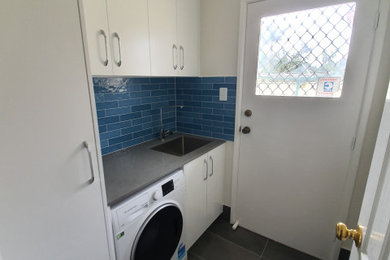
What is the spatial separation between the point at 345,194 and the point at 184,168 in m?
1.21

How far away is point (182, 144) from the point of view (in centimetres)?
215

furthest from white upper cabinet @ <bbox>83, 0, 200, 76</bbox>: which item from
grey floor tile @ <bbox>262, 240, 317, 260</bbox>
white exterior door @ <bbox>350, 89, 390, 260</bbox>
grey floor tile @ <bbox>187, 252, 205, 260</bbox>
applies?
grey floor tile @ <bbox>262, 240, 317, 260</bbox>

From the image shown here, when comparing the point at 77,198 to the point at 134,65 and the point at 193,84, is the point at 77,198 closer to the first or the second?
the point at 134,65

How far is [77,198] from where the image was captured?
0.80 meters

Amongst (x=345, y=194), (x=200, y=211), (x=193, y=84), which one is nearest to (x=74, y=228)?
(x=200, y=211)

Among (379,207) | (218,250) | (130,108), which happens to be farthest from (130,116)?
(379,207)

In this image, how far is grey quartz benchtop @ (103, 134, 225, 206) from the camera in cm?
108

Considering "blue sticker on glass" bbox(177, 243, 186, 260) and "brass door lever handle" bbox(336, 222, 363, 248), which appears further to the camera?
"blue sticker on glass" bbox(177, 243, 186, 260)

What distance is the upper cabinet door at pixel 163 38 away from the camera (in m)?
1.35

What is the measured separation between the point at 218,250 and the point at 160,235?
71 centimetres

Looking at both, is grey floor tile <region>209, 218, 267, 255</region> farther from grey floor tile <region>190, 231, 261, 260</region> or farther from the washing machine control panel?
the washing machine control panel

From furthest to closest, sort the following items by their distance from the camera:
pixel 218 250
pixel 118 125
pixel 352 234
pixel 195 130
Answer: pixel 195 130, pixel 218 250, pixel 118 125, pixel 352 234

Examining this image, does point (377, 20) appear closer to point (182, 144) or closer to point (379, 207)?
point (379, 207)

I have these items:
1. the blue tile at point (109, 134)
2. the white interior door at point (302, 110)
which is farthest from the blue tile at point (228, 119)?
the blue tile at point (109, 134)
